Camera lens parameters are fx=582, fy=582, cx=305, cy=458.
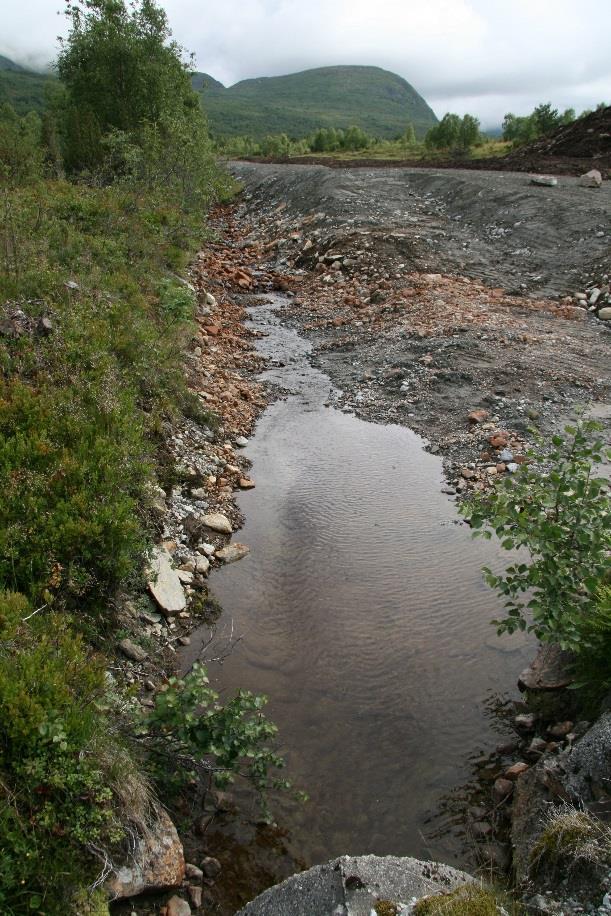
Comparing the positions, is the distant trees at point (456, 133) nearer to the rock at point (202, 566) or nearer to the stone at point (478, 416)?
the stone at point (478, 416)

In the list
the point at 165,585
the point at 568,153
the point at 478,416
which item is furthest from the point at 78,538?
the point at 568,153

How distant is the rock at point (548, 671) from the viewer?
5285 mm

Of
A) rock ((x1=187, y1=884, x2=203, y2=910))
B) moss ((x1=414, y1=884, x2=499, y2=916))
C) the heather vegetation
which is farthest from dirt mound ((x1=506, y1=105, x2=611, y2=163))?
rock ((x1=187, y1=884, x2=203, y2=910))

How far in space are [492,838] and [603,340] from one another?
13.1 m

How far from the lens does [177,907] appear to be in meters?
3.65

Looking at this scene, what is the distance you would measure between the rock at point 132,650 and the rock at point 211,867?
1.90 meters

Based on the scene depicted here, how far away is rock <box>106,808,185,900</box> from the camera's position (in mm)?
3479

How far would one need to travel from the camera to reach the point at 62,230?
1177 cm

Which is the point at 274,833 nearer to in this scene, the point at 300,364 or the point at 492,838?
the point at 492,838

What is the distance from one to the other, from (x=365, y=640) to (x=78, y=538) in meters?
3.17

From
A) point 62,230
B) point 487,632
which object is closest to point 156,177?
point 62,230

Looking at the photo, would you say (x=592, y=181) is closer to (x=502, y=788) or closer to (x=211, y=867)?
(x=502, y=788)

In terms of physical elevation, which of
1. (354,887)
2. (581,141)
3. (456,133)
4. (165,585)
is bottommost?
(165,585)

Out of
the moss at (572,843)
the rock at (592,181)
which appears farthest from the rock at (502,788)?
the rock at (592,181)
